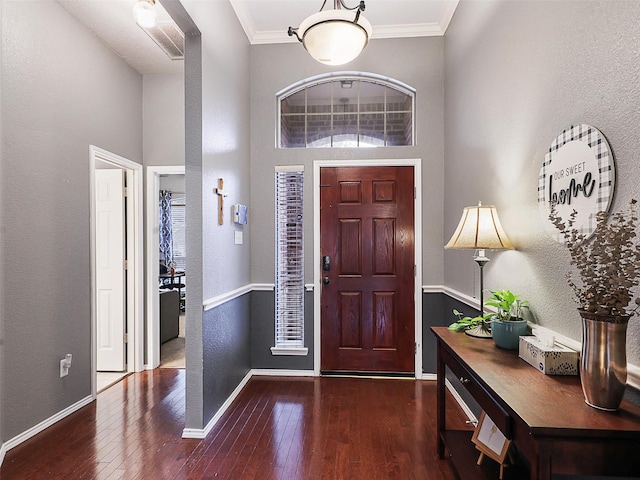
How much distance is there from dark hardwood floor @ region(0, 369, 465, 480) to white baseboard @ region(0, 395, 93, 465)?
0.04 meters

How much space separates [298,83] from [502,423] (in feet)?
10.7

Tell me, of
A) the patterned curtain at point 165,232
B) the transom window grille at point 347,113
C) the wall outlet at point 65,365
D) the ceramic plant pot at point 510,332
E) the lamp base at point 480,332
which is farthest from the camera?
the patterned curtain at point 165,232

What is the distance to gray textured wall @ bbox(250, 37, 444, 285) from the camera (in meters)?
3.44

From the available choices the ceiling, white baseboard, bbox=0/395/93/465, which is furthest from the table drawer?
the ceiling

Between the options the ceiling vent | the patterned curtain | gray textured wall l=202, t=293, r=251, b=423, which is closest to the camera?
gray textured wall l=202, t=293, r=251, b=423

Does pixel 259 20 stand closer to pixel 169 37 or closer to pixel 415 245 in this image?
pixel 169 37

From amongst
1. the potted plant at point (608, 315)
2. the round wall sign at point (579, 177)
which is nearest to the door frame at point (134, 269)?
the round wall sign at point (579, 177)

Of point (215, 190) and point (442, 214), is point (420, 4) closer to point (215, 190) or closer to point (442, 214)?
point (442, 214)

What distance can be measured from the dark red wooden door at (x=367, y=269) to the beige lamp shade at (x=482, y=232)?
1430mm

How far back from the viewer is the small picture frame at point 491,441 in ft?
5.56

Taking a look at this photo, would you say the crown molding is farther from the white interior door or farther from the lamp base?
the lamp base

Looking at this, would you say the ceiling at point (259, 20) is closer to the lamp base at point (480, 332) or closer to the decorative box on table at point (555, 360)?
the lamp base at point (480, 332)

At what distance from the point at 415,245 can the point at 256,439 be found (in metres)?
2.07

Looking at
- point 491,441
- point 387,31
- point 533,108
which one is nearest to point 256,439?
point 491,441
